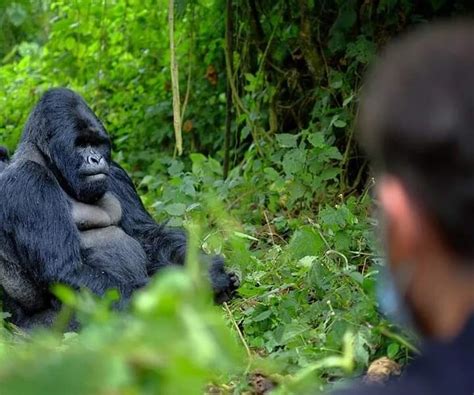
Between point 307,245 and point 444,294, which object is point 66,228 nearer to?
point 307,245

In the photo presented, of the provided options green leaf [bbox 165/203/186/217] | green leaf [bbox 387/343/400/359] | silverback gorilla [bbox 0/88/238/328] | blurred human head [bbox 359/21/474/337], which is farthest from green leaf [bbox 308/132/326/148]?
blurred human head [bbox 359/21/474/337]

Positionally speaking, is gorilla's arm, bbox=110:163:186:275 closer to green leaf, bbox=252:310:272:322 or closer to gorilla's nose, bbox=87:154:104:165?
gorilla's nose, bbox=87:154:104:165

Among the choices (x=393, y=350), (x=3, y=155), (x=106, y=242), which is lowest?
(x=106, y=242)

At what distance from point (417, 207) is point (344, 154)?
434 cm

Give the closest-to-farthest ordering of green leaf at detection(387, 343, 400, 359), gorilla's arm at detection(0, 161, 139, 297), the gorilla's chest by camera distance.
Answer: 1. green leaf at detection(387, 343, 400, 359)
2. gorilla's arm at detection(0, 161, 139, 297)
3. the gorilla's chest

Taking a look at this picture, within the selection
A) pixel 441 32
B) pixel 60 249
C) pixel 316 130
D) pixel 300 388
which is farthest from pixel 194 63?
pixel 441 32

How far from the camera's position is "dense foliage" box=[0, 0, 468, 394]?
4.66ft

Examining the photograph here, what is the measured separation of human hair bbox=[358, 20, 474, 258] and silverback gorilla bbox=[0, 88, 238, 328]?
2.93 metres

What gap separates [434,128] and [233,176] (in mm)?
4731

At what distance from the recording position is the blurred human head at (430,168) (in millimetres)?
1313

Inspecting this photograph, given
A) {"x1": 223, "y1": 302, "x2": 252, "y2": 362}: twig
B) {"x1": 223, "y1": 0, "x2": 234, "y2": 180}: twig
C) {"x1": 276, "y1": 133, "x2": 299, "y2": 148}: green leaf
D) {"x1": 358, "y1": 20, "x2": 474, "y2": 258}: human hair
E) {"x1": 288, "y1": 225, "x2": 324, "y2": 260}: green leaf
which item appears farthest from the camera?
{"x1": 223, "y1": 0, "x2": 234, "y2": 180}: twig

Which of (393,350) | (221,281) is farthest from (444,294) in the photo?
(221,281)

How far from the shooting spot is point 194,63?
7160mm

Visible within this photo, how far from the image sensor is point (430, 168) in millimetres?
1331
